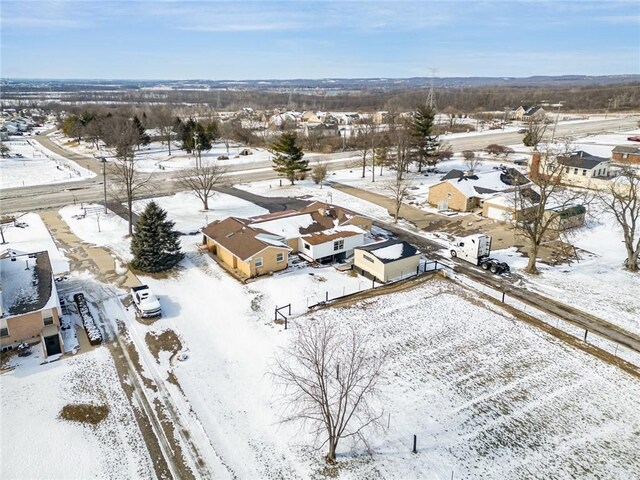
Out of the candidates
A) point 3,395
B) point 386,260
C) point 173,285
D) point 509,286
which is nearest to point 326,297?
point 386,260

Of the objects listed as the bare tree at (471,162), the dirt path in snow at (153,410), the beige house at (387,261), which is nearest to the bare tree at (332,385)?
the dirt path in snow at (153,410)

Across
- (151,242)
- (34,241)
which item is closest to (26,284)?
(151,242)

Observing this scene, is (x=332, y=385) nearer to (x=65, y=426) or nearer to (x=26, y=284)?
(x=65, y=426)

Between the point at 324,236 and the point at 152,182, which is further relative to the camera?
the point at 152,182

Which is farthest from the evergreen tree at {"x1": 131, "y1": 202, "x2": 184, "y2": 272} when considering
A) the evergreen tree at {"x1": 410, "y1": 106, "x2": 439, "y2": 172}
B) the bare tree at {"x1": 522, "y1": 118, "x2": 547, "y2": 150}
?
the bare tree at {"x1": 522, "y1": 118, "x2": 547, "y2": 150}

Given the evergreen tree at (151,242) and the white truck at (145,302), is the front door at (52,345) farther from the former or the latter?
the evergreen tree at (151,242)

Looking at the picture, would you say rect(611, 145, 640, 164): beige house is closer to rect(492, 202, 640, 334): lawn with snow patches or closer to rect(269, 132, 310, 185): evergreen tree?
rect(492, 202, 640, 334): lawn with snow patches

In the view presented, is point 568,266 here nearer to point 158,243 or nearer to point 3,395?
point 158,243
